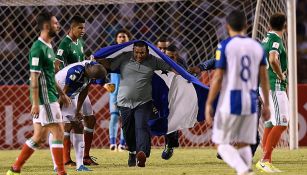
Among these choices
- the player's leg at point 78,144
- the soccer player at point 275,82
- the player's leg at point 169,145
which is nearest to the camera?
the soccer player at point 275,82

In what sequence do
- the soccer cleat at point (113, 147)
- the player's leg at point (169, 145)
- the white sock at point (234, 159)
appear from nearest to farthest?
the white sock at point (234, 159) → the player's leg at point (169, 145) → the soccer cleat at point (113, 147)

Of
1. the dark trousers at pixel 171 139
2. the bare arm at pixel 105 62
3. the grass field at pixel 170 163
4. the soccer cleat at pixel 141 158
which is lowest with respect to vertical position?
the grass field at pixel 170 163

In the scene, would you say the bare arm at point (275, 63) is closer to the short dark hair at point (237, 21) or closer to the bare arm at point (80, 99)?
the bare arm at point (80, 99)

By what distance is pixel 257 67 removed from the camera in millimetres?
8148

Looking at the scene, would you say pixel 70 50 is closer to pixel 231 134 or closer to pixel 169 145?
pixel 169 145

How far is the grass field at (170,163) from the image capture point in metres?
10.8

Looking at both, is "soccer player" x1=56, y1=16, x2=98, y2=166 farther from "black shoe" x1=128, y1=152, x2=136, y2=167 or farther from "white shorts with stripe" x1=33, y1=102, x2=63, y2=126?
"white shorts with stripe" x1=33, y1=102, x2=63, y2=126

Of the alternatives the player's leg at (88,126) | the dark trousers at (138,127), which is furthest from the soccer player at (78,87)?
the dark trousers at (138,127)

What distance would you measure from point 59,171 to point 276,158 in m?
4.51

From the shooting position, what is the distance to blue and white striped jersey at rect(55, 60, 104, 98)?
11.0 meters

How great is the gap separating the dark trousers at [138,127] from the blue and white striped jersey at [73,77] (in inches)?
33.4

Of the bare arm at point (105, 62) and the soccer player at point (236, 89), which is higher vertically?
the bare arm at point (105, 62)

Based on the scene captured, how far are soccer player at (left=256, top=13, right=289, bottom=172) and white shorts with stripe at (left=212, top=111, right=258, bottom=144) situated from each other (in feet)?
8.89

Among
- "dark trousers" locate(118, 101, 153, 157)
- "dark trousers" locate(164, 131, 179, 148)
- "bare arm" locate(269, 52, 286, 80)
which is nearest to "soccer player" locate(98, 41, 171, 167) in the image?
"dark trousers" locate(118, 101, 153, 157)
